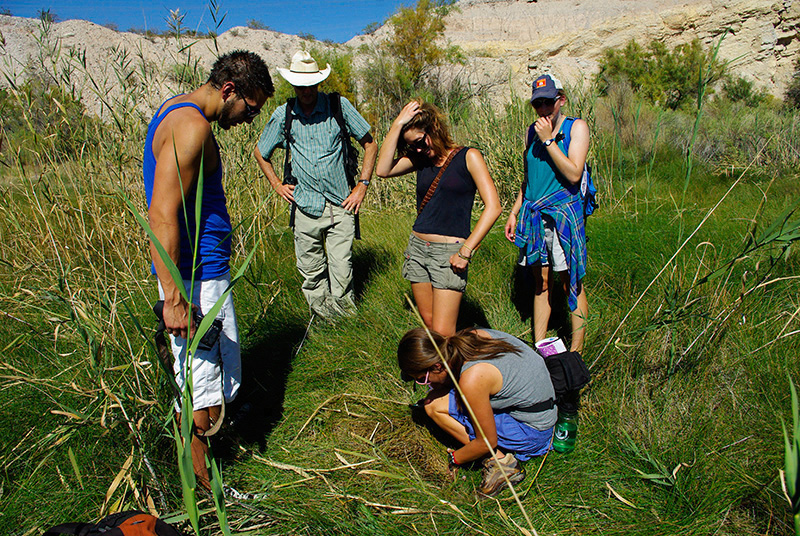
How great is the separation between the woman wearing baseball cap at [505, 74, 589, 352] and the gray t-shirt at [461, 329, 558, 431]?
51cm

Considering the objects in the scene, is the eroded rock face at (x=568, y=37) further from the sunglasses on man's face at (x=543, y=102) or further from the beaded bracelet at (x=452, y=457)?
the beaded bracelet at (x=452, y=457)

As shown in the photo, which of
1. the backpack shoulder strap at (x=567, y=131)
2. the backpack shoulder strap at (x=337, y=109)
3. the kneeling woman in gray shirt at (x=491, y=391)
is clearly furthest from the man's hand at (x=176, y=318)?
the backpack shoulder strap at (x=567, y=131)

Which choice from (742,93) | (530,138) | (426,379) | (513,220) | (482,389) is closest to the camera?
(482,389)

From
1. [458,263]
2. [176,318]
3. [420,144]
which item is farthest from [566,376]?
[176,318]

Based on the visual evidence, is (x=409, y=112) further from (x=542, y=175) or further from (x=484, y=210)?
(x=542, y=175)

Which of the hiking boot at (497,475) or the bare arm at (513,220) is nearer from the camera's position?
the hiking boot at (497,475)

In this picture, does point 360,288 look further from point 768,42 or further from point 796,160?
point 768,42

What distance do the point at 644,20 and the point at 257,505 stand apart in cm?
2359

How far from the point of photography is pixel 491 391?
215cm

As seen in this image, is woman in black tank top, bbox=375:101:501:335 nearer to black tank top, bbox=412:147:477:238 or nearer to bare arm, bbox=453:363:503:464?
black tank top, bbox=412:147:477:238

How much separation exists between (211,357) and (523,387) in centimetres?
142

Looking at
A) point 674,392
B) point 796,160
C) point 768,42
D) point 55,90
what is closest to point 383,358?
point 674,392

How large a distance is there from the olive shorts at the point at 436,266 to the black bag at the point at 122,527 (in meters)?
1.68

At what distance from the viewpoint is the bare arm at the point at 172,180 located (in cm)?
167
